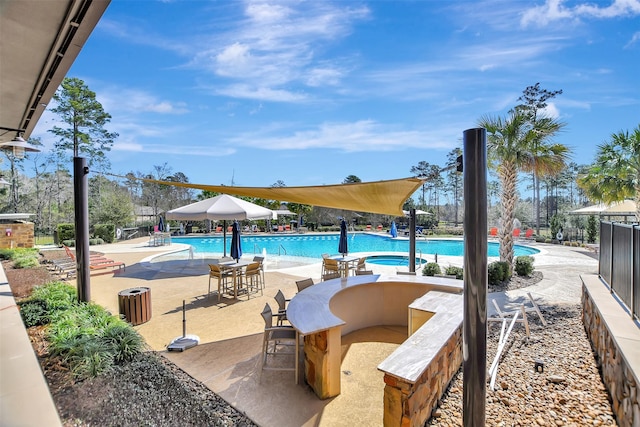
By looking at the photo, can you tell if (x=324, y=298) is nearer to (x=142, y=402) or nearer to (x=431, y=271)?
(x=142, y=402)

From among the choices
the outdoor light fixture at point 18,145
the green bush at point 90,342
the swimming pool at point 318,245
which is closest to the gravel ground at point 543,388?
the green bush at point 90,342

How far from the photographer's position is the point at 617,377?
3.01 m

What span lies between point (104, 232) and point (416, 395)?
81.5 feet

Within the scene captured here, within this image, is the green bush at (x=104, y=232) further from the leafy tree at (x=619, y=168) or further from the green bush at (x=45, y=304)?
the leafy tree at (x=619, y=168)

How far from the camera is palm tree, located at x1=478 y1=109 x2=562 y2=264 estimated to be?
8711 millimetres

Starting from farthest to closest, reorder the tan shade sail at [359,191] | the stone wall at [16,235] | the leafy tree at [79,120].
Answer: the leafy tree at [79,120]
the stone wall at [16,235]
the tan shade sail at [359,191]

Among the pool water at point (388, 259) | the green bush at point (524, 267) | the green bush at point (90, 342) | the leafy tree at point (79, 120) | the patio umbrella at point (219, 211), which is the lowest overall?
the pool water at point (388, 259)

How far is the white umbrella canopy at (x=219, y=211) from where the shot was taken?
29.6ft

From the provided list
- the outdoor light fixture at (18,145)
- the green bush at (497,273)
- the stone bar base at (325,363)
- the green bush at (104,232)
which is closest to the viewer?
the stone bar base at (325,363)

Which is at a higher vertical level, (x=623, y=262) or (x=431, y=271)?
(x=623, y=262)

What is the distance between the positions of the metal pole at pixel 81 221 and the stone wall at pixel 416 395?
5376mm

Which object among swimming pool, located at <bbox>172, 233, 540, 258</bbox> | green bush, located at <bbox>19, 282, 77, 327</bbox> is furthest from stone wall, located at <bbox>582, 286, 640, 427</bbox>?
swimming pool, located at <bbox>172, 233, 540, 258</bbox>

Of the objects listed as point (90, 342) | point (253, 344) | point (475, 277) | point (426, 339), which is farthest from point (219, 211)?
point (475, 277)

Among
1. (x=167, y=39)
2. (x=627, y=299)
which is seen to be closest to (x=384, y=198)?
(x=627, y=299)
